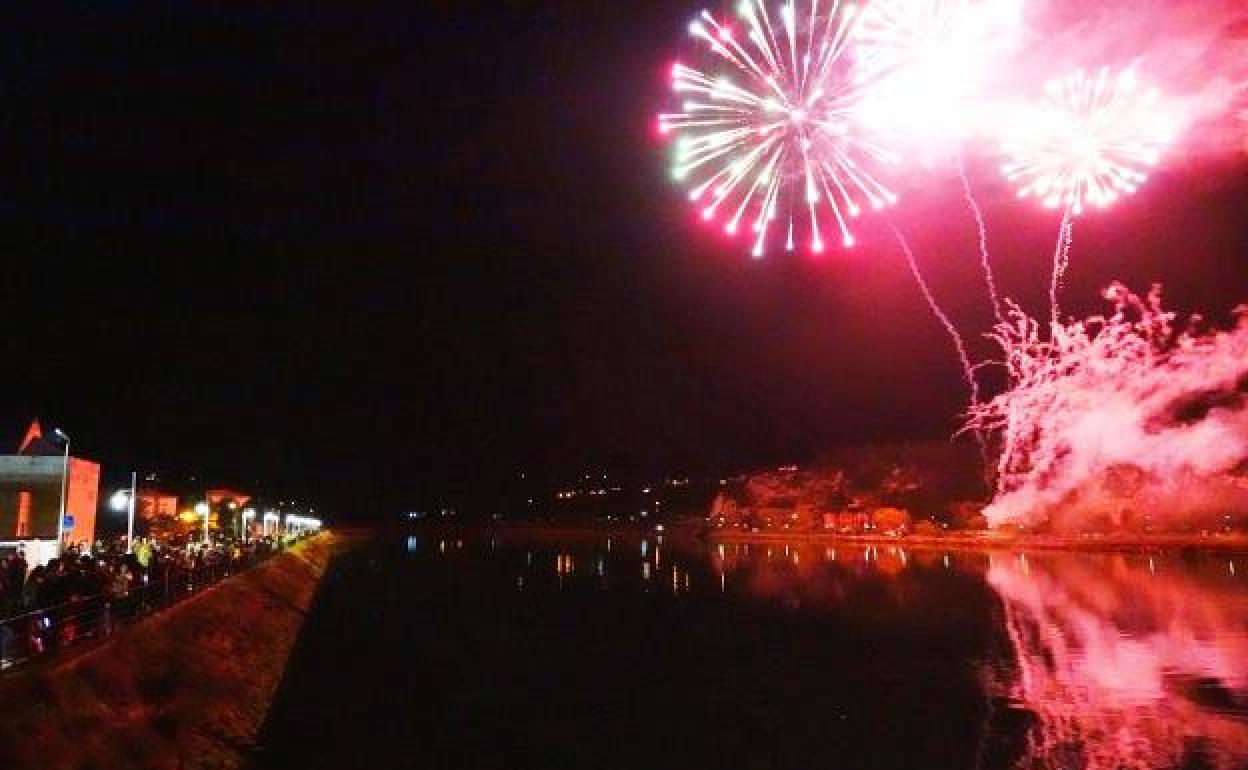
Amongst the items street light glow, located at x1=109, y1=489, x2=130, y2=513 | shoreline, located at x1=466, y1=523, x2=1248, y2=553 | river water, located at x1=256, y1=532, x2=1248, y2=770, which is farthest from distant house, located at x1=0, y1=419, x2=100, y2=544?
shoreline, located at x1=466, y1=523, x2=1248, y2=553

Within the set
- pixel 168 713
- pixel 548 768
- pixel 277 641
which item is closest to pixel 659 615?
pixel 277 641

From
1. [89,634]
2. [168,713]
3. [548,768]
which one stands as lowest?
[548,768]

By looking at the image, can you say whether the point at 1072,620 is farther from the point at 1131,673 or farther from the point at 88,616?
the point at 88,616

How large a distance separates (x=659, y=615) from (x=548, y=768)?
69.5ft

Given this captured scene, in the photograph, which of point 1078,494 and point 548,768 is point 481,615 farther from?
point 1078,494

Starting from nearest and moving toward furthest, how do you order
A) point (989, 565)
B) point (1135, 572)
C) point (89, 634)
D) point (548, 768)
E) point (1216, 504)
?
1. point (89, 634)
2. point (548, 768)
3. point (1135, 572)
4. point (989, 565)
5. point (1216, 504)

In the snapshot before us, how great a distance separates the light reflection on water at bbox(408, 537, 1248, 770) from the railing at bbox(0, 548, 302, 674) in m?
15.3

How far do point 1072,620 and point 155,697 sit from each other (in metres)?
28.5

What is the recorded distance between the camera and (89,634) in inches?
614

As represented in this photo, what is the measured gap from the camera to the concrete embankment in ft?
38.1

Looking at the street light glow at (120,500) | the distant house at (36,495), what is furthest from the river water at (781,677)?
the street light glow at (120,500)

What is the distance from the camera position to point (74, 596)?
17.3m

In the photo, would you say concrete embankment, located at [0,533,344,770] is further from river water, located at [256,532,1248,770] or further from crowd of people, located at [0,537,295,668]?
river water, located at [256,532,1248,770]

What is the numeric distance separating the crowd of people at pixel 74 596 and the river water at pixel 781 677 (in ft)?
12.0
